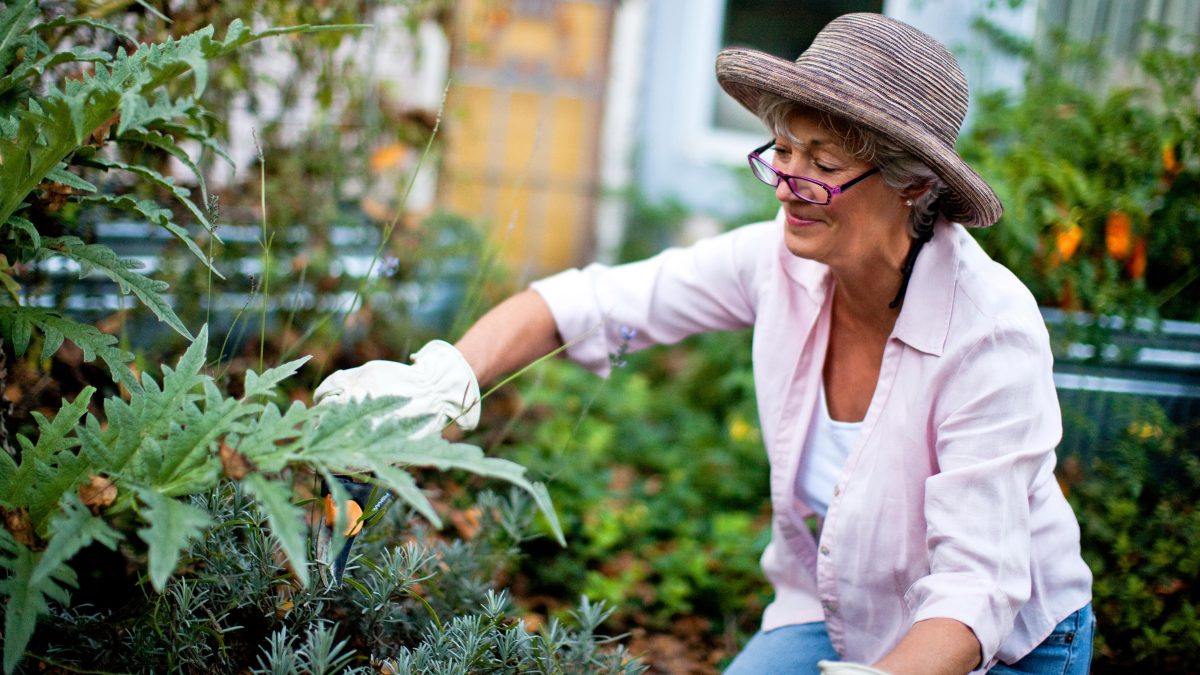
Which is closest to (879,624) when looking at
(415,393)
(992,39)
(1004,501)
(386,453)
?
(1004,501)

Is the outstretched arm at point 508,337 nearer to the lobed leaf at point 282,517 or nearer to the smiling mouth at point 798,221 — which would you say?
the smiling mouth at point 798,221

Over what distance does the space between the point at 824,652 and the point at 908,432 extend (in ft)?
1.68

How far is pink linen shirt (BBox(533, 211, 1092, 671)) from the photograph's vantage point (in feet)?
5.48

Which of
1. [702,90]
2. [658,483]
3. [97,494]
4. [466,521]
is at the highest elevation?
[97,494]

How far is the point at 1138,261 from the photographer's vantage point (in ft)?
9.92

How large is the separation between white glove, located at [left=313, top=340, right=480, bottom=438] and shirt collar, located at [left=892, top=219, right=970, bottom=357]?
0.78 m

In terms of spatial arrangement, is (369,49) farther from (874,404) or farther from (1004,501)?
(1004,501)

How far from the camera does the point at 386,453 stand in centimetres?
114

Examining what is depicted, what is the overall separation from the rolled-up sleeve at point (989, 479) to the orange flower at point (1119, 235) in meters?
1.44

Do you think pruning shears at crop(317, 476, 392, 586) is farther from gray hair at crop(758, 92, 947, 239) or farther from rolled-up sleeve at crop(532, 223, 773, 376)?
gray hair at crop(758, 92, 947, 239)

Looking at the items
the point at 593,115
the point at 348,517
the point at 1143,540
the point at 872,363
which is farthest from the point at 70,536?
the point at 593,115

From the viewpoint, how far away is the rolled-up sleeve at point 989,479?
5.27 ft

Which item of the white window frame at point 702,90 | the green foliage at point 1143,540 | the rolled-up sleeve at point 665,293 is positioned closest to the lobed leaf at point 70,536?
the rolled-up sleeve at point 665,293

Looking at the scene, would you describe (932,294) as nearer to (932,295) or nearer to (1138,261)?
(932,295)
